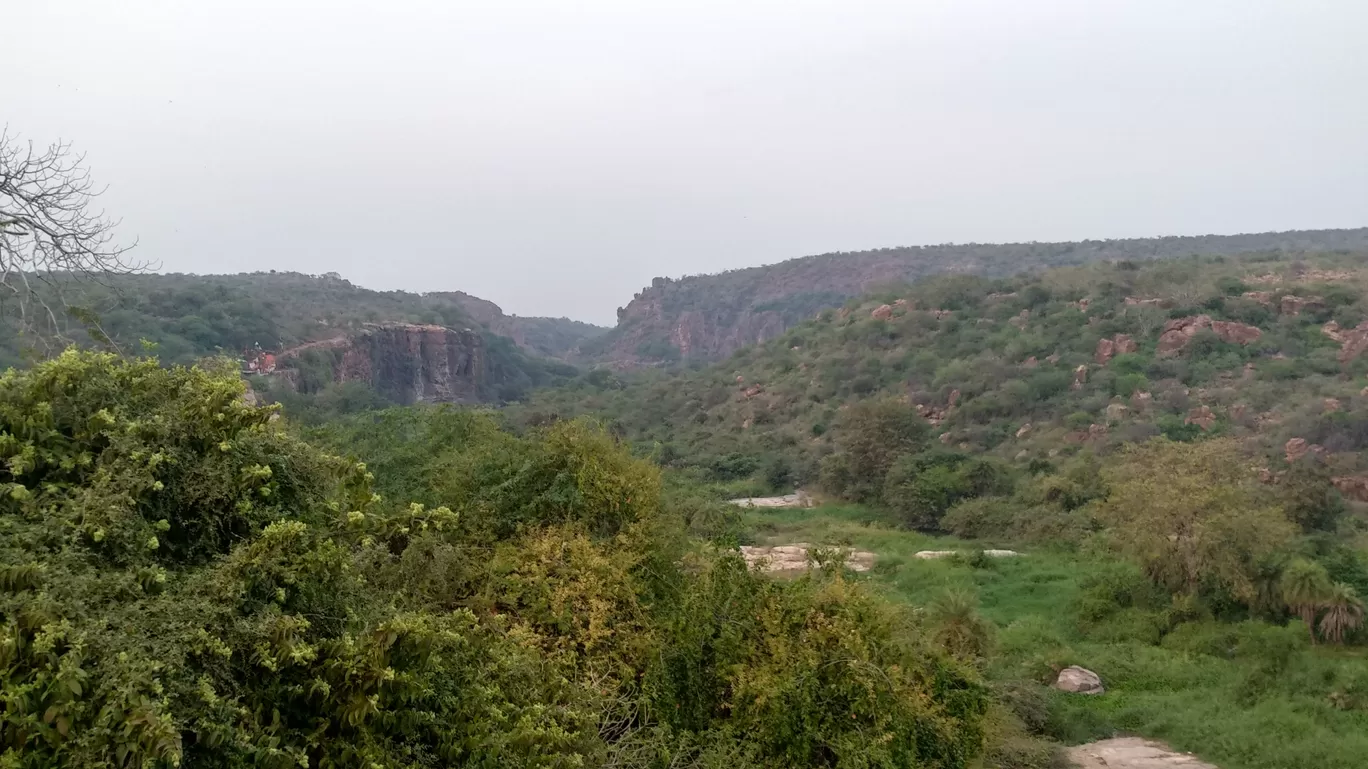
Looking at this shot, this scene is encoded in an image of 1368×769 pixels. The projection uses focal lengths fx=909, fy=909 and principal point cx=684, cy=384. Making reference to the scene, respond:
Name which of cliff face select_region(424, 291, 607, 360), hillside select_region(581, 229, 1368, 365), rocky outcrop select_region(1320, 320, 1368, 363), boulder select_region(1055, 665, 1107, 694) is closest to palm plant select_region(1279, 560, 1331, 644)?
boulder select_region(1055, 665, 1107, 694)

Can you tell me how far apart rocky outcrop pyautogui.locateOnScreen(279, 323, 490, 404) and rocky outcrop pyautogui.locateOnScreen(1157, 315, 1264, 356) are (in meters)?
35.8

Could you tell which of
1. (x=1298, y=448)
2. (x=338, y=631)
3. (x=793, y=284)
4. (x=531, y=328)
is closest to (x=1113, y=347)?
(x=1298, y=448)

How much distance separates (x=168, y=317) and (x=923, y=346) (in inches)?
1433

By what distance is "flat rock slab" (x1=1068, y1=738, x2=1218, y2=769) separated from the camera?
9656 millimetres

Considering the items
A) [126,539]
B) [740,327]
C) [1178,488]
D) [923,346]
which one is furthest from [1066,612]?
[740,327]

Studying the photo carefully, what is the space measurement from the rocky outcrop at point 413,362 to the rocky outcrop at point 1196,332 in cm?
3583

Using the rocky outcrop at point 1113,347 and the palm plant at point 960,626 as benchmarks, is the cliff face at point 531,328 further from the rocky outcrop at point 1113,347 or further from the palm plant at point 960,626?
the palm plant at point 960,626

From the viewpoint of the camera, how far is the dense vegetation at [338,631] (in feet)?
9.87

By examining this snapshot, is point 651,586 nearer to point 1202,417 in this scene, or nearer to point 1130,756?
point 1130,756

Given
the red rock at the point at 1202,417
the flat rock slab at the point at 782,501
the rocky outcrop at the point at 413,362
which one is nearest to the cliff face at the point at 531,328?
the rocky outcrop at the point at 413,362

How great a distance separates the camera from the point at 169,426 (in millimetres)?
4008

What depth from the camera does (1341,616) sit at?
12.9m

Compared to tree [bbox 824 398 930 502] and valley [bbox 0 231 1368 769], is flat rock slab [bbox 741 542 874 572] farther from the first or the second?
tree [bbox 824 398 930 502]

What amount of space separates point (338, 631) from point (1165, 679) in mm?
12352
